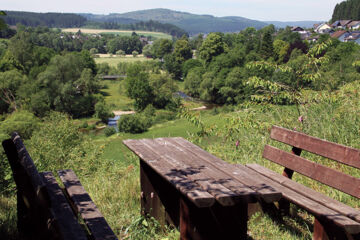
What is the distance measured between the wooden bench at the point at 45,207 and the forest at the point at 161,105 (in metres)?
0.55

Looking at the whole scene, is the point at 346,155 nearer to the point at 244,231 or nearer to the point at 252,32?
the point at 244,231

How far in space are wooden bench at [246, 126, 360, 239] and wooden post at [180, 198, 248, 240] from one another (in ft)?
1.24

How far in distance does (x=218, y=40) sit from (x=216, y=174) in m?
86.2

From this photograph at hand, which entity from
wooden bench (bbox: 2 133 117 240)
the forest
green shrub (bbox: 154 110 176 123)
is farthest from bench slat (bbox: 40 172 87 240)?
green shrub (bbox: 154 110 176 123)

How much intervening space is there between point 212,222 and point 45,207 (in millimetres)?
1263

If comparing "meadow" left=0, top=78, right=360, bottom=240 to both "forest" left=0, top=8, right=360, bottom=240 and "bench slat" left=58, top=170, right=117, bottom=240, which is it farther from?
"bench slat" left=58, top=170, right=117, bottom=240

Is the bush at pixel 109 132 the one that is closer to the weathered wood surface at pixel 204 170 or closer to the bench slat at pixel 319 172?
the weathered wood surface at pixel 204 170

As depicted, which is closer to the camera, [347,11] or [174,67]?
[174,67]

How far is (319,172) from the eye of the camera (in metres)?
3.12

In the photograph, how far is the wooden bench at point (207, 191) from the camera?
2.01 metres

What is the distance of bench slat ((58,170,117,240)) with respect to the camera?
87.4 inches

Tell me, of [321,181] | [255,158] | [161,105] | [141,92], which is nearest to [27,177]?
[321,181]

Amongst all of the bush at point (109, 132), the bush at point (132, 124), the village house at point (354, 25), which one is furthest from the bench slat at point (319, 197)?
the village house at point (354, 25)

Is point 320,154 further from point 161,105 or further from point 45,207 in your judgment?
point 161,105
